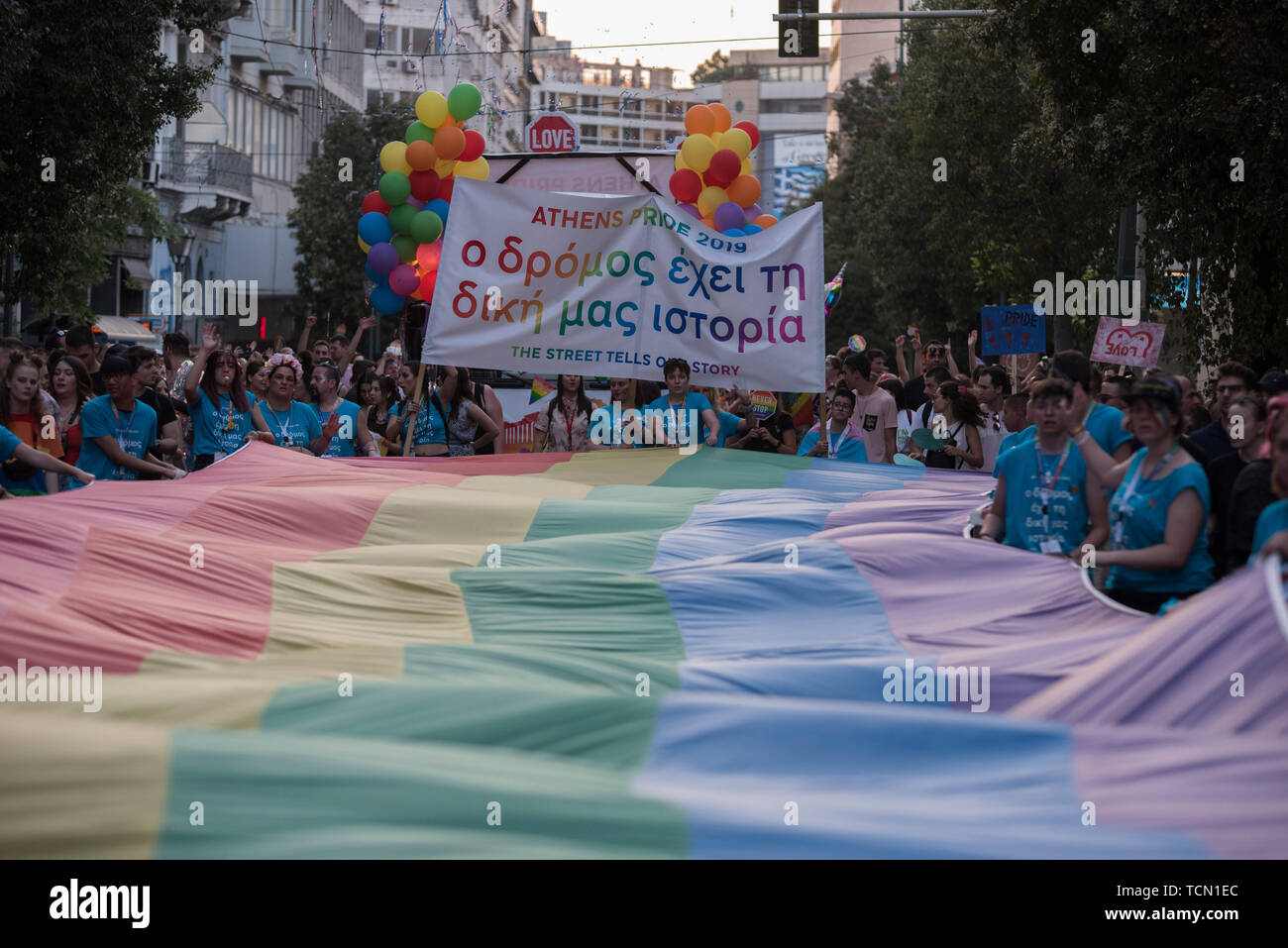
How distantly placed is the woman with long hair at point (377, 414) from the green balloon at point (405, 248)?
537 cm

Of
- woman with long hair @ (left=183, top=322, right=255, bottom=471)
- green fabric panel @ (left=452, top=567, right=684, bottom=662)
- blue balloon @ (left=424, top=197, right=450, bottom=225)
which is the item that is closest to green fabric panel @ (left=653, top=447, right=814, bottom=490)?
woman with long hair @ (left=183, top=322, right=255, bottom=471)

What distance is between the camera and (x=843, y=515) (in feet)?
30.3

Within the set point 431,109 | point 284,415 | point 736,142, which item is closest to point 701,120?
point 736,142

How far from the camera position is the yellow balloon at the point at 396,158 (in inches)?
745

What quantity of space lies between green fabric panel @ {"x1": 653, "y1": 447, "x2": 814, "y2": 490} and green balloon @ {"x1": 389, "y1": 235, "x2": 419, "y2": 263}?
26.3 ft

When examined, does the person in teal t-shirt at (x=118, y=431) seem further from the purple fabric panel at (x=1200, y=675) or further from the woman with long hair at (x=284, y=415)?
the purple fabric panel at (x=1200, y=675)

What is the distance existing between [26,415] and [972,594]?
6.48 metres

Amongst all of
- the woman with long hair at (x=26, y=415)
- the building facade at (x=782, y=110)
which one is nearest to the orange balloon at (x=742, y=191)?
the woman with long hair at (x=26, y=415)

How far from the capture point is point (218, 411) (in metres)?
11.8

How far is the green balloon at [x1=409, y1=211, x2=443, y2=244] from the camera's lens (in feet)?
61.4

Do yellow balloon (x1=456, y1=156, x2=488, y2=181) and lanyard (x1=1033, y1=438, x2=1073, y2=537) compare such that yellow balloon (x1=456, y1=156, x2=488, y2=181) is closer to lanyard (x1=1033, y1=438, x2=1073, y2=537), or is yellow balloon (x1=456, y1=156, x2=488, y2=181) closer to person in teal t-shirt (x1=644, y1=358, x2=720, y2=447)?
person in teal t-shirt (x1=644, y1=358, x2=720, y2=447)

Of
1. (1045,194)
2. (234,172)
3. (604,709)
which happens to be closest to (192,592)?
(604,709)

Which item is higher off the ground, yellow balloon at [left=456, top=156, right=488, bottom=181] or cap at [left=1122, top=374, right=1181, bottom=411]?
yellow balloon at [left=456, top=156, right=488, bottom=181]
